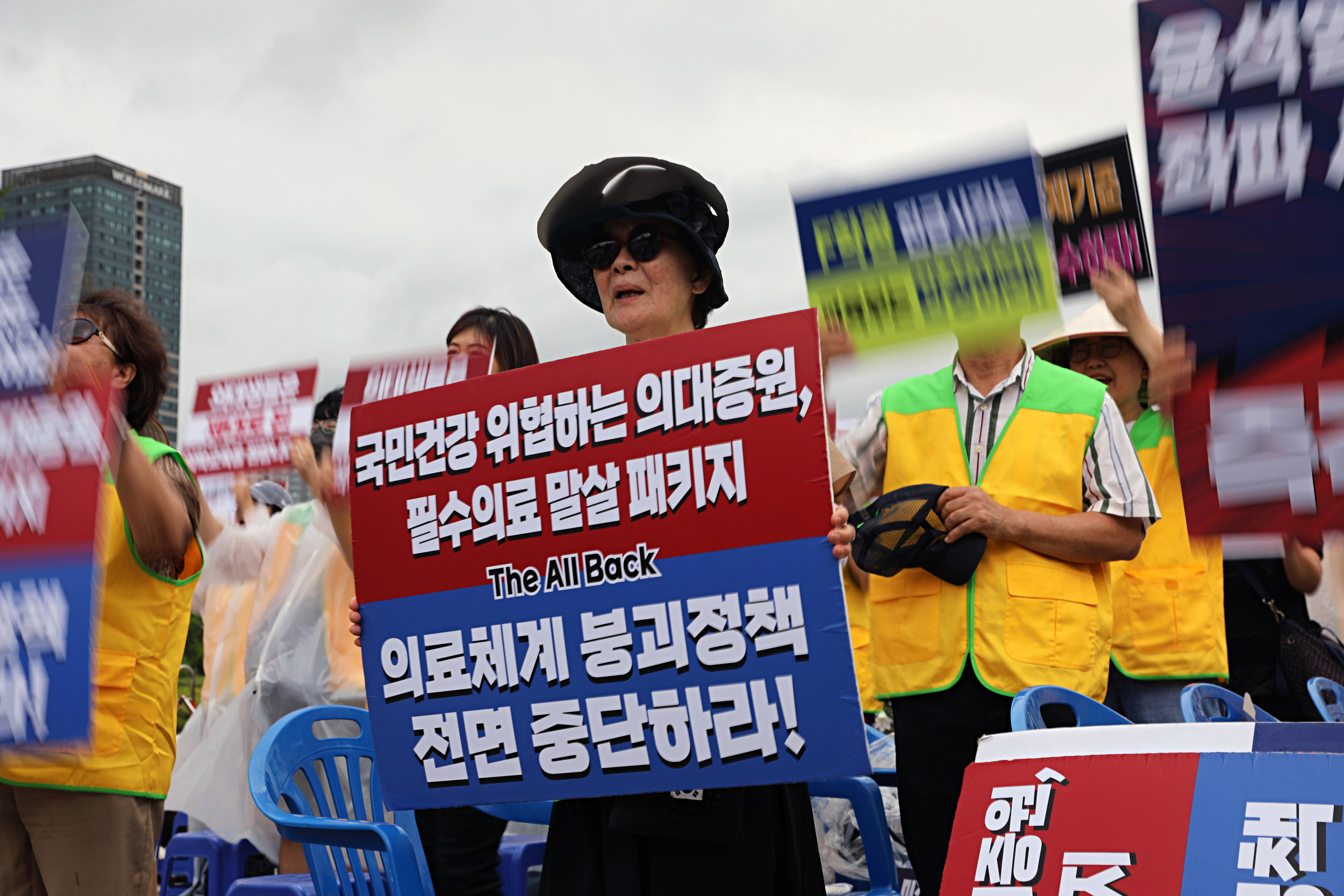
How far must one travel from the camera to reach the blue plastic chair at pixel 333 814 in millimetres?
2322

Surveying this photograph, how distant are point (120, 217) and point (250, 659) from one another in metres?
2.44

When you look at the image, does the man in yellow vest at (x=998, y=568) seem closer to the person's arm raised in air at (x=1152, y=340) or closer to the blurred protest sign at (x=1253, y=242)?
the person's arm raised in air at (x=1152, y=340)

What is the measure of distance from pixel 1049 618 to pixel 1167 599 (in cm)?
119

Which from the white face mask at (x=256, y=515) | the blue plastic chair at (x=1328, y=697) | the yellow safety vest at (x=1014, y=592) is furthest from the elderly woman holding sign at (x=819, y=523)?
the white face mask at (x=256, y=515)

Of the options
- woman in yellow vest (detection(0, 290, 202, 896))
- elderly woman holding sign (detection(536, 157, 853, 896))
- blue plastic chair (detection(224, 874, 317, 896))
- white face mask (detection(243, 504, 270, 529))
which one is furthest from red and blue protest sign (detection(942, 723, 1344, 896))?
white face mask (detection(243, 504, 270, 529))

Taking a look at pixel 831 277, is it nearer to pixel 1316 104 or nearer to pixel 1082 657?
pixel 1316 104

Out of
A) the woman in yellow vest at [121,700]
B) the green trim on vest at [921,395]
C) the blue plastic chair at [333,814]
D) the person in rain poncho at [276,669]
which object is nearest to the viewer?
the blue plastic chair at [333,814]

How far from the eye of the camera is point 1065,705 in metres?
2.56

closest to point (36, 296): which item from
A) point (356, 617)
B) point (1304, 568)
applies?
point (356, 617)

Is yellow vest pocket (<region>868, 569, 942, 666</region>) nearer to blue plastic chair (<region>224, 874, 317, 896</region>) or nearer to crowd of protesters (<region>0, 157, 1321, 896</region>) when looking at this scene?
crowd of protesters (<region>0, 157, 1321, 896</region>)

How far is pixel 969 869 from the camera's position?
61.0 inches

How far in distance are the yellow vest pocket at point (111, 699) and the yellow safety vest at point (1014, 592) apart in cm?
177

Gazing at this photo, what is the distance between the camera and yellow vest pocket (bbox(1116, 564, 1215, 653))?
3838 millimetres

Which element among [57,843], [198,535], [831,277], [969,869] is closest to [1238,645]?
[831,277]
